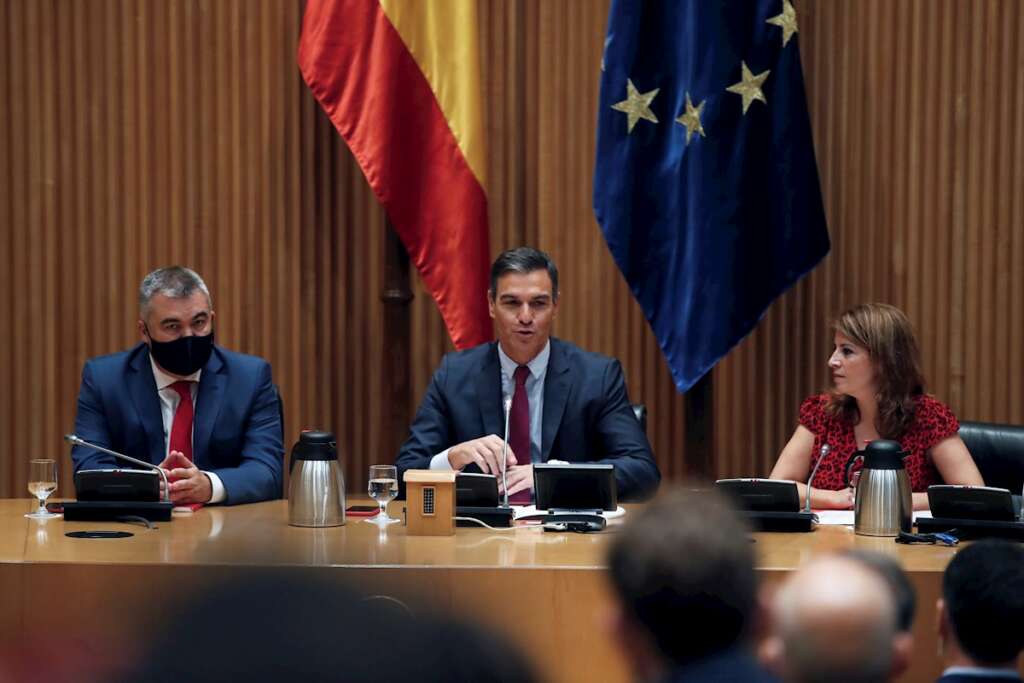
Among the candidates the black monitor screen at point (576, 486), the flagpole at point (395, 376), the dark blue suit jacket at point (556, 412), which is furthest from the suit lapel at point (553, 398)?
the flagpole at point (395, 376)

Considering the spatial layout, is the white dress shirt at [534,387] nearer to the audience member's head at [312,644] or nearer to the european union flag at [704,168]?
the european union flag at [704,168]

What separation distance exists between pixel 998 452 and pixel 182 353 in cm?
244

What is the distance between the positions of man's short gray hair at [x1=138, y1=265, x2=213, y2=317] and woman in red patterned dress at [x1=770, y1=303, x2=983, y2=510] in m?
1.85

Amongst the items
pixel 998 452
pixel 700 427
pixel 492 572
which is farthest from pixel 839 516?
pixel 700 427

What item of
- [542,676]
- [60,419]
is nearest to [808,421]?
[60,419]

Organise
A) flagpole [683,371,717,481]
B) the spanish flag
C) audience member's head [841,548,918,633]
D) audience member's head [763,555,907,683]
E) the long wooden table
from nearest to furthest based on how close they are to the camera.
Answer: audience member's head [763,555,907,683]
audience member's head [841,548,918,633]
the long wooden table
the spanish flag
flagpole [683,371,717,481]

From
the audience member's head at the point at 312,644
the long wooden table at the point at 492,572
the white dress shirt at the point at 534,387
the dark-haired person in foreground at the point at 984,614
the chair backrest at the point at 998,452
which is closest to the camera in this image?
the audience member's head at the point at 312,644

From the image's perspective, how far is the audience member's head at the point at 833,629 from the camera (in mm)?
918

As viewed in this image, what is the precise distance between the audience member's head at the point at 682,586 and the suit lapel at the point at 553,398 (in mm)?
2653

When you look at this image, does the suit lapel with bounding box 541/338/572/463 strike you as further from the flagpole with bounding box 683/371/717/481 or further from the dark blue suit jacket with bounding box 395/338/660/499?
the flagpole with bounding box 683/371/717/481

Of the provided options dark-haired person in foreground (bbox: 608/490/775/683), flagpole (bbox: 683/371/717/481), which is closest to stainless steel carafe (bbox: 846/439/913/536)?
flagpole (bbox: 683/371/717/481)

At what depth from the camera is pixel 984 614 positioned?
5.30 ft

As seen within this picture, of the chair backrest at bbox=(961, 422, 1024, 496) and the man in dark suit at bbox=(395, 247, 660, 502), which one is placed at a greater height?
the man in dark suit at bbox=(395, 247, 660, 502)

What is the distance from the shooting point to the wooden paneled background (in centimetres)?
460
